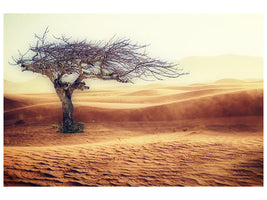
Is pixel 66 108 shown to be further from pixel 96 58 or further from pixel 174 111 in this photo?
pixel 174 111

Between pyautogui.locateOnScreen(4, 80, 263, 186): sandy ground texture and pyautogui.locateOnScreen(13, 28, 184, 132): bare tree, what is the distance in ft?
7.61

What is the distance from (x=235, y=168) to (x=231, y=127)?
4.46 meters

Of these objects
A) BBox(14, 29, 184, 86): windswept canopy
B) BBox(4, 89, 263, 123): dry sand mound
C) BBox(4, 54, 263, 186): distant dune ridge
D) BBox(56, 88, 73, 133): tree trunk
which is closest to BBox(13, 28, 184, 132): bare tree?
BBox(14, 29, 184, 86): windswept canopy

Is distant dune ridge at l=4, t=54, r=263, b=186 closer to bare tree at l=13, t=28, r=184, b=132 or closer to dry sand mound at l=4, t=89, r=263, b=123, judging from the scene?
dry sand mound at l=4, t=89, r=263, b=123

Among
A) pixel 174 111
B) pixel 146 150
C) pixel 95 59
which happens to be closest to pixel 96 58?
pixel 95 59

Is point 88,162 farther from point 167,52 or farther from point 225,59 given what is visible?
point 225,59

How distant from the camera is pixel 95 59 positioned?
287 inches

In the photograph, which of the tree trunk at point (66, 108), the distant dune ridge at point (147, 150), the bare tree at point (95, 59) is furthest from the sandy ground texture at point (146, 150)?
the bare tree at point (95, 59)

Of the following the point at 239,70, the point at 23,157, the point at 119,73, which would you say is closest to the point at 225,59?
the point at 239,70

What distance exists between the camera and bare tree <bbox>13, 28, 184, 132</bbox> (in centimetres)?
706

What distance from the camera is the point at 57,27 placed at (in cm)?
714

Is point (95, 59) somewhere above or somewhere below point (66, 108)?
above

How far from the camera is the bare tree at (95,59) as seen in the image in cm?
706

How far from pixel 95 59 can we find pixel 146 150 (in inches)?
145
